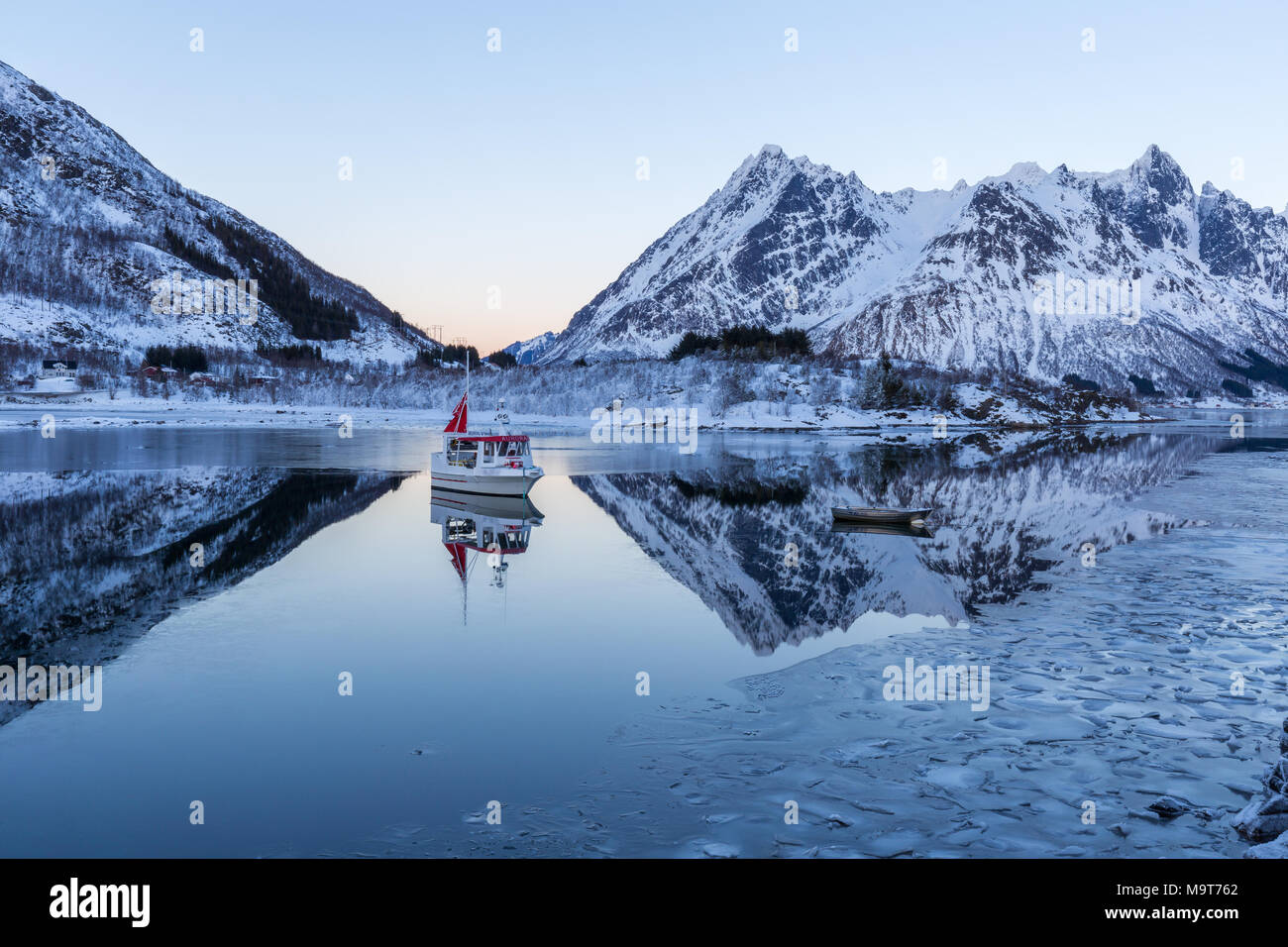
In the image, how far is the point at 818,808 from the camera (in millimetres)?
11992

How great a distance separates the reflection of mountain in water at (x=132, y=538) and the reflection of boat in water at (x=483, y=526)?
14.0 feet

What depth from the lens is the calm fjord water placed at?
11898 millimetres

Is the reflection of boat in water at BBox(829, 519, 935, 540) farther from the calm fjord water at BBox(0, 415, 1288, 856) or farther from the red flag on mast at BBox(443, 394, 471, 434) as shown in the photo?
the red flag on mast at BBox(443, 394, 471, 434)

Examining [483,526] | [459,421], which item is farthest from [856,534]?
[459,421]

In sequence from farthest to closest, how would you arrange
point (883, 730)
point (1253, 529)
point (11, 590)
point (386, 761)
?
point (1253, 529)
point (11, 590)
point (883, 730)
point (386, 761)

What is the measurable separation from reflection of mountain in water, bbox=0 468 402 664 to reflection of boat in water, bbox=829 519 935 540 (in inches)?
840

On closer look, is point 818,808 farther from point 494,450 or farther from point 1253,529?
point 494,450

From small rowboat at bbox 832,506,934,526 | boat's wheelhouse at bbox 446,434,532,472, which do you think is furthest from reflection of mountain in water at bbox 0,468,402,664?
small rowboat at bbox 832,506,934,526

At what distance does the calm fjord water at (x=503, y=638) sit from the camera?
11898 millimetres

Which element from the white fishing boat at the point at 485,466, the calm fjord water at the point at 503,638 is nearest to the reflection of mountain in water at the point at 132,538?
the calm fjord water at the point at 503,638

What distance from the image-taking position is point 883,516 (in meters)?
38.3
